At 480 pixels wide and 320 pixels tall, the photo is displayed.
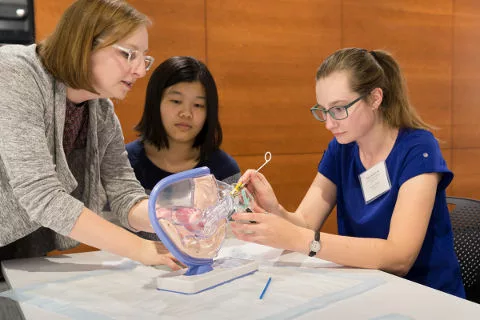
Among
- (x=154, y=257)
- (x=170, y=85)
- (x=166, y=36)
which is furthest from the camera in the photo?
(x=166, y=36)

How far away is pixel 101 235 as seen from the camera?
129cm

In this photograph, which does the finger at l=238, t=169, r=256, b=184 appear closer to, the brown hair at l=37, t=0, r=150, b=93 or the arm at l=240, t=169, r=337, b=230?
the arm at l=240, t=169, r=337, b=230

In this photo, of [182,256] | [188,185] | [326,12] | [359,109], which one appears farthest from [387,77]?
[326,12]

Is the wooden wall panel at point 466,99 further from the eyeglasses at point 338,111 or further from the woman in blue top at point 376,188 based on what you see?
the eyeglasses at point 338,111

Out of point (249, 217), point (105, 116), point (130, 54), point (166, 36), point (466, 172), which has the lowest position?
point (466, 172)

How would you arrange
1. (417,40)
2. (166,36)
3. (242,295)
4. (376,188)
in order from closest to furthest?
(242,295) → (376,188) → (166,36) → (417,40)

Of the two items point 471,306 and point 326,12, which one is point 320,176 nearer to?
point 471,306

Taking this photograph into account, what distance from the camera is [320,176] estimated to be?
1898 millimetres

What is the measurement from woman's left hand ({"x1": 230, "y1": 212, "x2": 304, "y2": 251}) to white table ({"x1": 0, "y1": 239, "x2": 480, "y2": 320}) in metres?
0.08

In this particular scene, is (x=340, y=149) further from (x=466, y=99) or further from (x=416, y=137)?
(x=466, y=99)

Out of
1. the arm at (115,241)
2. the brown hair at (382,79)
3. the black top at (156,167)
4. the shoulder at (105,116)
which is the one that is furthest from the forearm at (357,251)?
Answer: the black top at (156,167)

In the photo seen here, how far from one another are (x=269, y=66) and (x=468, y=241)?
6.63 ft

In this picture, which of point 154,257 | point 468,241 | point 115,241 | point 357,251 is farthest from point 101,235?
point 468,241

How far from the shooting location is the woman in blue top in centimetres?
136
